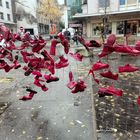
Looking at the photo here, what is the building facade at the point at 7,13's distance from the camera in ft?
132

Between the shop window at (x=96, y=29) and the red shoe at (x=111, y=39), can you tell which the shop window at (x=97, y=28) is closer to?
the shop window at (x=96, y=29)

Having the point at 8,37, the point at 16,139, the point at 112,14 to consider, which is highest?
the point at 112,14

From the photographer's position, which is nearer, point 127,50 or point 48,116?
point 127,50

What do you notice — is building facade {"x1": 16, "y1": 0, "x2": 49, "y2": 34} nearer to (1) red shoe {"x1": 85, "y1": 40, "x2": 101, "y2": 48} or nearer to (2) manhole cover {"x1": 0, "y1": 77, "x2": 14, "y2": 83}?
(2) manhole cover {"x1": 0, "y1": 77, "x2": 14, "y2": 83}

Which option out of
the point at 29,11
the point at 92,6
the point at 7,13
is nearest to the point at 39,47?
the point at 92,6

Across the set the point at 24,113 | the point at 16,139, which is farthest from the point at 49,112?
the point at 16,139

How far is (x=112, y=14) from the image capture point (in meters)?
27.4

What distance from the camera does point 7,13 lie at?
4262 centimetres

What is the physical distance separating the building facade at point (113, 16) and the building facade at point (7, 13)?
57.8 feet

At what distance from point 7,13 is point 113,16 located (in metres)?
23.3

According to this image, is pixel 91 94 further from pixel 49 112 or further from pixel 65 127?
pixel 65 127

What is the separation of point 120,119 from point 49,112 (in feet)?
4.50

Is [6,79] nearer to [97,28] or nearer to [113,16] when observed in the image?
[113,16]

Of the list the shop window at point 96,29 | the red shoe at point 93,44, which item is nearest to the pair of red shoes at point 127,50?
the red shoe at point 93,44
